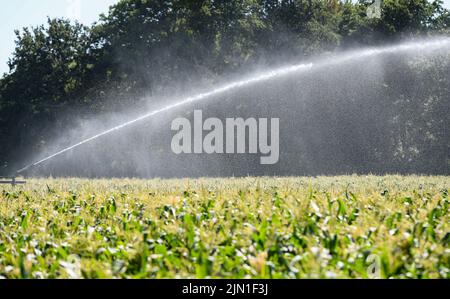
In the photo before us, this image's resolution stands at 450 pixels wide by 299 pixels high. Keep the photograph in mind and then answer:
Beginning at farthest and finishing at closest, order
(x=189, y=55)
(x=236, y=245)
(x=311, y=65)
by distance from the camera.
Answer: (x=189, y=55)
(x=311, y=65)
(x=236, y=245)

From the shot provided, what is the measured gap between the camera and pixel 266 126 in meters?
43.9

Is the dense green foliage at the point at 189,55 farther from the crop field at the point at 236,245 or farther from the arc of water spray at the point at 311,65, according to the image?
the crop field at the point at 236,245

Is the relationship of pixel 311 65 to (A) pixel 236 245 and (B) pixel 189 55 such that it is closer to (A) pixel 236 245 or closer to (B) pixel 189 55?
(B) pixel 189 55

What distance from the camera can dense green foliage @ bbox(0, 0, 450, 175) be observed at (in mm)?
42125

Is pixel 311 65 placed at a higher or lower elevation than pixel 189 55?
lower

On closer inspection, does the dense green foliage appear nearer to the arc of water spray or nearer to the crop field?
the arc of water spray

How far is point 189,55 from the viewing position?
46.7 meters

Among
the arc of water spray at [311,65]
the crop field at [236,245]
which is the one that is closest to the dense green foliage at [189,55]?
the arc of water spray at [311,65]

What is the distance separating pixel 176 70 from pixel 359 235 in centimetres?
4054

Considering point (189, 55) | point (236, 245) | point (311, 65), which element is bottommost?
point (236, 245)

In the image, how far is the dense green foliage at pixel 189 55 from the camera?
42125mm

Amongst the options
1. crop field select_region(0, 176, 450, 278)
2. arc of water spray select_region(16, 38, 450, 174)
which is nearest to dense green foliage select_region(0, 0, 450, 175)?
arc of water spray select_region(16, 38, 450, 174)

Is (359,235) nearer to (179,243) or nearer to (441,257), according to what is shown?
(441,257)

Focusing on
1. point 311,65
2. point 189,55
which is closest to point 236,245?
point 311,65
